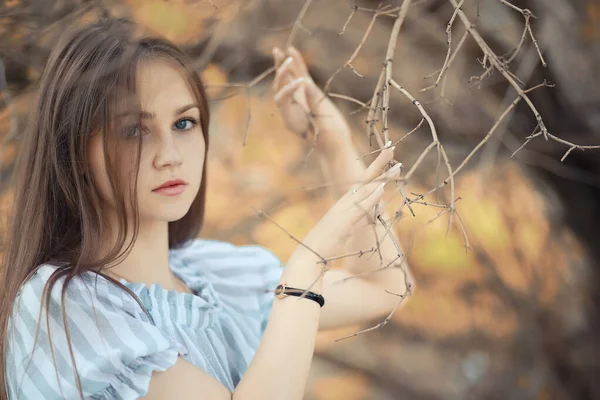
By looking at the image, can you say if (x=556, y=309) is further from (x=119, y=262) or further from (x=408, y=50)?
(x=119, y=262)

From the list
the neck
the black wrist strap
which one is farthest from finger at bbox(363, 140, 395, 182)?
the neck

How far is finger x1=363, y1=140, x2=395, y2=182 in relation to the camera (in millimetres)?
675

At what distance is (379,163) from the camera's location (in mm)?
686

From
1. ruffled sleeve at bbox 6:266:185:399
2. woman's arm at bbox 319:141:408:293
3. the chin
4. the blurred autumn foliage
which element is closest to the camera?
Answer: ruffled sleeve at bbox 6:266:185:399

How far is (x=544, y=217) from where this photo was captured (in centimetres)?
123

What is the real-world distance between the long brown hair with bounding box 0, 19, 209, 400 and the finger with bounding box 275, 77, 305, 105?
0.17m

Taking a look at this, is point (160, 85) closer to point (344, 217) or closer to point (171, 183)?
point (171, 183)

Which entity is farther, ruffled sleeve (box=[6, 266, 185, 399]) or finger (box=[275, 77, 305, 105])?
finger (box=[275, 77, 305, 105])

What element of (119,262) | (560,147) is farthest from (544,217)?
(119,262)

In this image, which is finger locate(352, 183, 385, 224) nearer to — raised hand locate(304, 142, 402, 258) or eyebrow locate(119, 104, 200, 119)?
raised hand locate(304, 142, 402, 258)

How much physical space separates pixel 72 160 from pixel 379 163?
287 millimetres

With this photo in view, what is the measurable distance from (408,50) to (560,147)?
1.02 feet

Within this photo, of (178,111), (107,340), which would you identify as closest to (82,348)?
(107,340)

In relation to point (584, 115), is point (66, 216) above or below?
below
